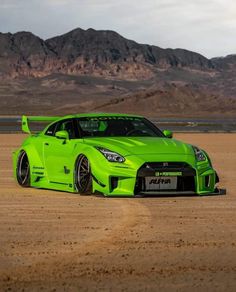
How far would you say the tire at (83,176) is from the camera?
1235 centimetres

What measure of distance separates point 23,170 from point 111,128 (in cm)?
185

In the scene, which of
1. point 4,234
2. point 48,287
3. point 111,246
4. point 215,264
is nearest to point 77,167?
point 4,234

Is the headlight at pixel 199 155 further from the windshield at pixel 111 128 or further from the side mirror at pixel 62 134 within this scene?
the side mirror at pixel 62 134

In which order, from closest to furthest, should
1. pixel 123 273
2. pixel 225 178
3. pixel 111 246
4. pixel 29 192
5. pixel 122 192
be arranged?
pixel 123 273 < pixel 111 246 < pixel 122 192 < pixel 29 192 < pixel 225 178

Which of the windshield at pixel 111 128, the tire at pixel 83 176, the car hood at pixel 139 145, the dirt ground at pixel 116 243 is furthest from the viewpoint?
the windshield at pixel 111 128

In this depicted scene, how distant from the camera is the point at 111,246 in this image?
7789mm

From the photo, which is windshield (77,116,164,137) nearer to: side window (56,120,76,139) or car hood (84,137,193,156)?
side window (56,120,76,139)

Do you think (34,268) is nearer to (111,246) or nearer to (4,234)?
(111,246)

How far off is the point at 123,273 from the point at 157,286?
0.56 meters

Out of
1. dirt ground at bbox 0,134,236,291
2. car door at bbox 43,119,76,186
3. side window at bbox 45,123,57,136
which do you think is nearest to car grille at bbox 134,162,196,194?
dirt ground at bbox 0,134,236,291

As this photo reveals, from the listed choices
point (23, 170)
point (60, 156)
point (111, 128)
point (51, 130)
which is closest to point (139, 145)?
point (111, 128)

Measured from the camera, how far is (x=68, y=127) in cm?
1368

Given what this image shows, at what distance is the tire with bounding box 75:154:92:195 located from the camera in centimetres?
1235

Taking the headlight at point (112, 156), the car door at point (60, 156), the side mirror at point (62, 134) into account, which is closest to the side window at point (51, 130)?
the car door at point (60, 156)
